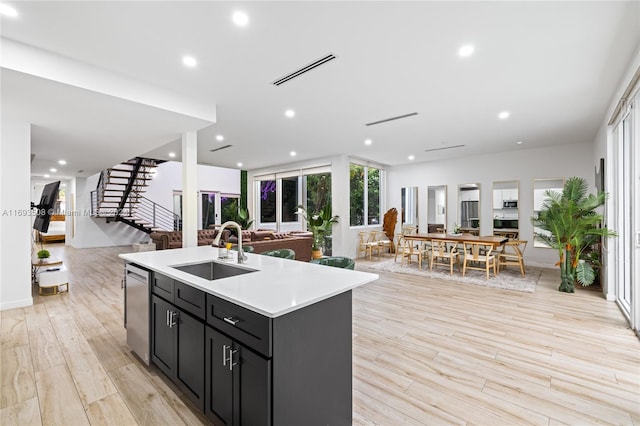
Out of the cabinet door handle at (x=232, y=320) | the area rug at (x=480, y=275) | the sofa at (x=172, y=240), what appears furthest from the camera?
the sofa at (x=172, y=240)

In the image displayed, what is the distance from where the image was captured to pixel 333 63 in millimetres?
2959

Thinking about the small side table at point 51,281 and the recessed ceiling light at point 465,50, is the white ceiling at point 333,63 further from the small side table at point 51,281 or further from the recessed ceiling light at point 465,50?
the small side table at point 51,281

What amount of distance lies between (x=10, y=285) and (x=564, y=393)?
6.21m

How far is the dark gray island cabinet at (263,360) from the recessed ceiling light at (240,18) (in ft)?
6.64

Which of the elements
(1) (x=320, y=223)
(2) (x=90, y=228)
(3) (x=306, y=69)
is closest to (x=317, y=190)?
(1) (x=320, y=223)

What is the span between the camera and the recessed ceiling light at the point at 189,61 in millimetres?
2850

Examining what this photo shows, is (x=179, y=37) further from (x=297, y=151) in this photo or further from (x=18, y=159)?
(x=297, y=151)

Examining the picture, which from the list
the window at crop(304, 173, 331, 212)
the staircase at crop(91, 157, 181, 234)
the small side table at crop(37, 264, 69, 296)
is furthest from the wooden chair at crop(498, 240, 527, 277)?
the staircase at crop(91, 157, 181, 234)

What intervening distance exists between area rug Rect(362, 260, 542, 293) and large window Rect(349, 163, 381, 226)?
5.91ft

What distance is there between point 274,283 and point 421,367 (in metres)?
1.57

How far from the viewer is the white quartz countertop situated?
1.45m

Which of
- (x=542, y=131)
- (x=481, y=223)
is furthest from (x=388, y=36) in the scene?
(x=481, y=223)

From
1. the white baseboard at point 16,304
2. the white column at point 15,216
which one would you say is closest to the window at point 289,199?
the white column at point 15,216

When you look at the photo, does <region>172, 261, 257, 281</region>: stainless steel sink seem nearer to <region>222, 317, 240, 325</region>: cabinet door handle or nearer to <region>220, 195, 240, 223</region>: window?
<region>222, 317, 240, 325</region>: cabinet door handle
